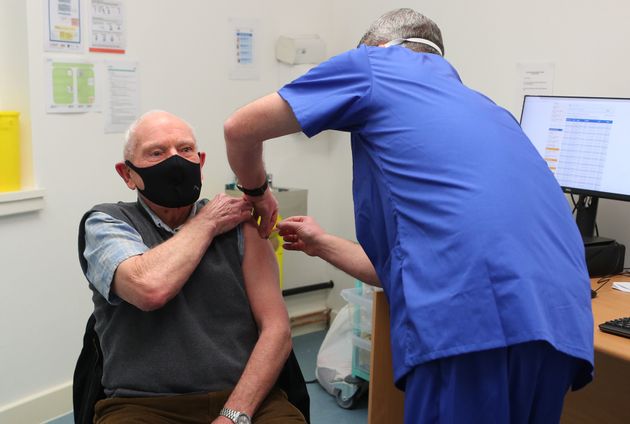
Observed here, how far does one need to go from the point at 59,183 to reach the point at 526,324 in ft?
7.30

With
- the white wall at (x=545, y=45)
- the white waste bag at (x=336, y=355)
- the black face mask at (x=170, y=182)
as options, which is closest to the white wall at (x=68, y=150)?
the white waste bag at (x=336, y=355)

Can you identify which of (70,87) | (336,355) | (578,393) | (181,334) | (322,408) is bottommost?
(322,408)

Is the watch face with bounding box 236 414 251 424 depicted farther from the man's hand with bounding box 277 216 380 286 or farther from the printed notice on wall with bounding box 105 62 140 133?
the printed notice on wall with bounding box 105 62 140 133

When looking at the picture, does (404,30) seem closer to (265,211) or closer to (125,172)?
(265,211)

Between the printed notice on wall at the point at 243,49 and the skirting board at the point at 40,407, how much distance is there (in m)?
1.75

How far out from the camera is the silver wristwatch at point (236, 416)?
1634 millimetres

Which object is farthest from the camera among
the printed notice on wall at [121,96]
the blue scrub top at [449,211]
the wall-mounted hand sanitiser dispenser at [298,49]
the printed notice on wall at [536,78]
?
the wall-mounted hand sanitiser dispenser at [298,49]

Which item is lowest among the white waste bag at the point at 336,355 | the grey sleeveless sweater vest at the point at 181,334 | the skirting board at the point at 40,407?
the skirting board at the point at 40,407

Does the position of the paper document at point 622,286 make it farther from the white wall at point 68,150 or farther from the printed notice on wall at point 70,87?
the printed notice on wall at point 70,87

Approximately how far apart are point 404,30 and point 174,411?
1.09m

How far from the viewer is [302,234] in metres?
1.89

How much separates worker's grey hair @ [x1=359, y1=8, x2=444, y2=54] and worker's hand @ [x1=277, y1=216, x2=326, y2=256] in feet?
1.97

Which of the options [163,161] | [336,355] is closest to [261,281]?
[163,161]

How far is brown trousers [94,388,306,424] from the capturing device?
1.63 m
